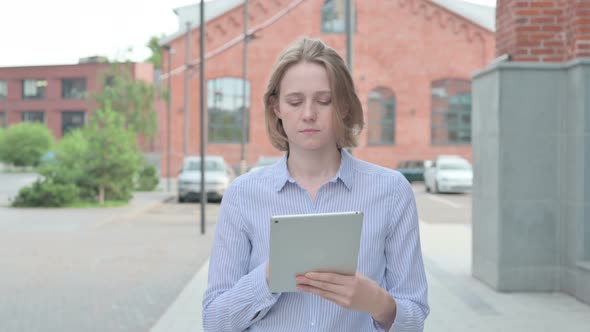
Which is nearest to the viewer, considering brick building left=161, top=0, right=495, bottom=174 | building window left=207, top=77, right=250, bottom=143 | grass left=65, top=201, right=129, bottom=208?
grass left=65, top=201, right=129, bottom=208

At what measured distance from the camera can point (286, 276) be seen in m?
2.16

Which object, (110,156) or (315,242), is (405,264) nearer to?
(315,242)

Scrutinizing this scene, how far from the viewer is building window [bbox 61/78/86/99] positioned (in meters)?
82.9

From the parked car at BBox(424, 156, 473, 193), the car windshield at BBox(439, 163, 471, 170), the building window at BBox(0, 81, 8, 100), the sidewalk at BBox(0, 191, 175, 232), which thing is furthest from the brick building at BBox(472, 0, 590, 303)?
the building window at BBox(0, 81, 8, 100)

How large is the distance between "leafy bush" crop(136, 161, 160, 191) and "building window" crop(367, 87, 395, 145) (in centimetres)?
1818

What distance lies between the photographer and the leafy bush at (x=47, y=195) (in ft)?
77.5

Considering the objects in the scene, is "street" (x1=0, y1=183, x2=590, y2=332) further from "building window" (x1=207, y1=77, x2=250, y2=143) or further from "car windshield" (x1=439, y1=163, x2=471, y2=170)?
"building window" (x1=207, y1=77, x2=250, y2=143)

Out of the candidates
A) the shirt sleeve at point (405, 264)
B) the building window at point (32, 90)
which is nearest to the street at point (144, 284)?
the shirt sleeve at point (405, 264)

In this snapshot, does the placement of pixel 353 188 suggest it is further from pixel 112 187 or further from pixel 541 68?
pixel 112 187

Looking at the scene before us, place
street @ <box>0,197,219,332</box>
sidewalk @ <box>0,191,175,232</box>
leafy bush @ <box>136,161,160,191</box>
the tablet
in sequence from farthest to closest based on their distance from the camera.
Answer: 1. leafy bush @ <box>136,161,160,191</box>
2. sidewalk @ <box>0,191,175,232</box>
3. street @ <box>0,197,219,332</box>
4. the tablet

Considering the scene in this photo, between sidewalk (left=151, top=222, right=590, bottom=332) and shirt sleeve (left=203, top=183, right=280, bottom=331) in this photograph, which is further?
sidewalk (left=151, top=222, right=590, bottom=332)

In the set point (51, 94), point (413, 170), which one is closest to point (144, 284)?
point (413, 170)

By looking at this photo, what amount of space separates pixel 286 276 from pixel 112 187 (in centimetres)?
2302

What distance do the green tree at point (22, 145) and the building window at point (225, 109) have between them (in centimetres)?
2923
